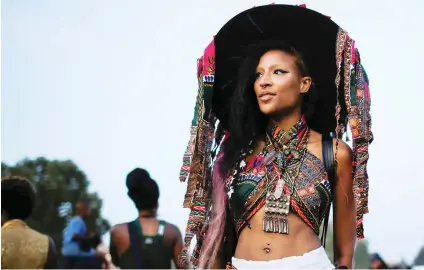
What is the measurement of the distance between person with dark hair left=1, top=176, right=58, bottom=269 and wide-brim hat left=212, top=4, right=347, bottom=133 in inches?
78.9

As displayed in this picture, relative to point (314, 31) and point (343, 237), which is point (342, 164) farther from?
point (314, 31)

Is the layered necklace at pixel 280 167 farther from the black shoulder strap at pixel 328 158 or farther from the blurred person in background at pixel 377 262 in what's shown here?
the blurred person in background at pixel 377 262

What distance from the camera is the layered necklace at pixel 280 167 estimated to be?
5.48 metres

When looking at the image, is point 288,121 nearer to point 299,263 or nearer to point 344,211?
point 344,211

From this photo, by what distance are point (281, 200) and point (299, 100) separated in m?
0.58

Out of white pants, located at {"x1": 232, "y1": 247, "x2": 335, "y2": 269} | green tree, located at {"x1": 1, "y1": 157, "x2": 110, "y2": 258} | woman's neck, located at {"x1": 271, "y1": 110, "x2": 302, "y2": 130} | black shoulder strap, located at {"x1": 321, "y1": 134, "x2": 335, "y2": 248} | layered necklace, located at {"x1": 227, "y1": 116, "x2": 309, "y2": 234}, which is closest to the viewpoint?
white pants, located at {"x1": 232, "y1": 247, "x2": 335, "y2": 269}

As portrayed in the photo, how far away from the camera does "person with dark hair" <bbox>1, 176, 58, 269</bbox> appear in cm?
722

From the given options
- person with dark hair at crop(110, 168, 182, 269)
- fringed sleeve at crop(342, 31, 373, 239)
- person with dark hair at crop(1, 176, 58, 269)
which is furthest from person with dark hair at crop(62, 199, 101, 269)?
fringed sleeve at crop(342, 31, 373, 239)

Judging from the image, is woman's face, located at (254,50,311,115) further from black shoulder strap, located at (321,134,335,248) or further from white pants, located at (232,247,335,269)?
white pants, located at (232,247,335,269)

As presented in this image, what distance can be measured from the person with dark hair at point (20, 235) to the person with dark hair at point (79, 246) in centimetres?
319

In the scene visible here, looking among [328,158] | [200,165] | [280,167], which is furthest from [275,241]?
[200,165]

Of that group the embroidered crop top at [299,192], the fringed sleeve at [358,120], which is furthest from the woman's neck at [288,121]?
the fringed sleeve at [358,120]

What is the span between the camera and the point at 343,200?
5574mm

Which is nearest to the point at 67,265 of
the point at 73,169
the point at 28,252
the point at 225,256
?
the point at 28,252
